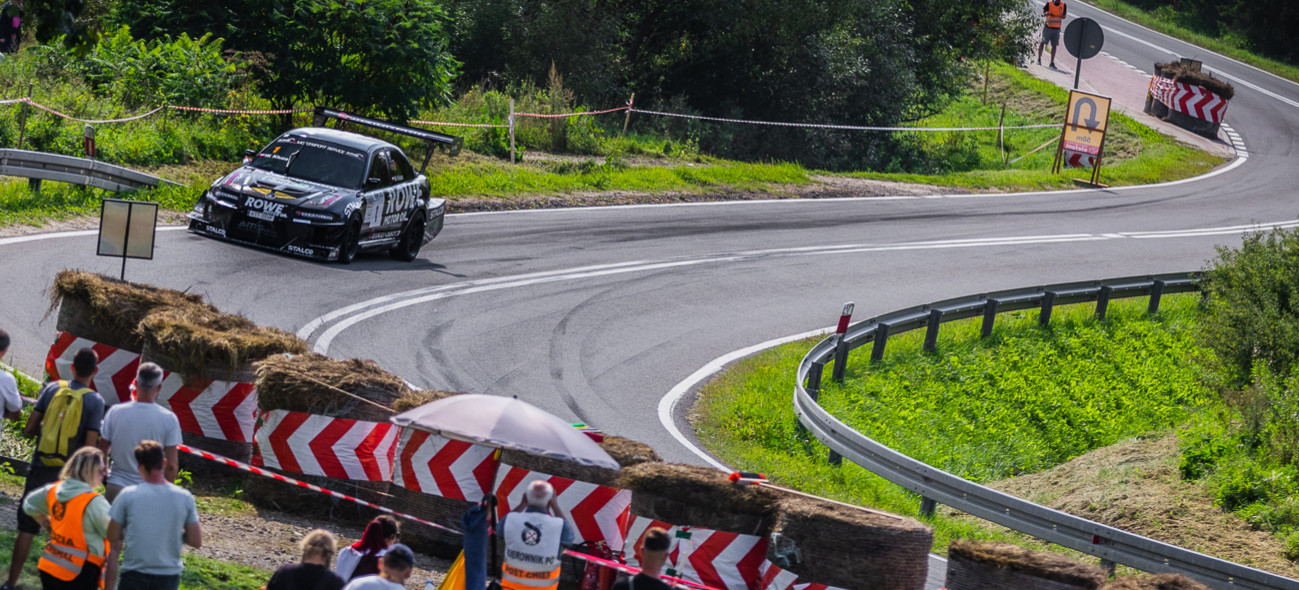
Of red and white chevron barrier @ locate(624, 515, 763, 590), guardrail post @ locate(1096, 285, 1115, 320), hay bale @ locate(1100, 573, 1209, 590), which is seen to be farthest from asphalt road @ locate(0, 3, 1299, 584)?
hay bale @ locate(1100, 573, 1209, 590)

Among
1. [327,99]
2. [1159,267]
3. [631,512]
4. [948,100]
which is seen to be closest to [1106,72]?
[948,100]

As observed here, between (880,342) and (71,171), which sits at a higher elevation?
(880,342)

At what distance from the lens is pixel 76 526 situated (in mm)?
6512

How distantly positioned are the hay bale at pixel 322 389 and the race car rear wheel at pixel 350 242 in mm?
7084

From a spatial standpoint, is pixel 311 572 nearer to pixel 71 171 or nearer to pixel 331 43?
pixel 71 171

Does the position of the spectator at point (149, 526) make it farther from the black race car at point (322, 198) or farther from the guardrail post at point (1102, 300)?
the guardrail post at point (1102, 300)

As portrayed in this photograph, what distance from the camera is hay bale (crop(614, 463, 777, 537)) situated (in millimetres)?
8523

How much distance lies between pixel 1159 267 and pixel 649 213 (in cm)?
922

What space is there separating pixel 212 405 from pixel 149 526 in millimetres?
3509

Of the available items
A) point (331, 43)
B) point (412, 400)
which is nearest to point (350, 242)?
point (331, 43)

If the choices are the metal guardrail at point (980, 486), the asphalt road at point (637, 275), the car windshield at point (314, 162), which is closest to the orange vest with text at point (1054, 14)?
the asphalt road at point (637, 275)

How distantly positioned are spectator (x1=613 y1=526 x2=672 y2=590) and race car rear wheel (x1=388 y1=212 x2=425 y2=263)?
11.6 m

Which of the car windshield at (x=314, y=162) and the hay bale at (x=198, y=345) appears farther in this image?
the car windshield at (x=314, y=162)

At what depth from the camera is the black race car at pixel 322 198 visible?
16.3m
